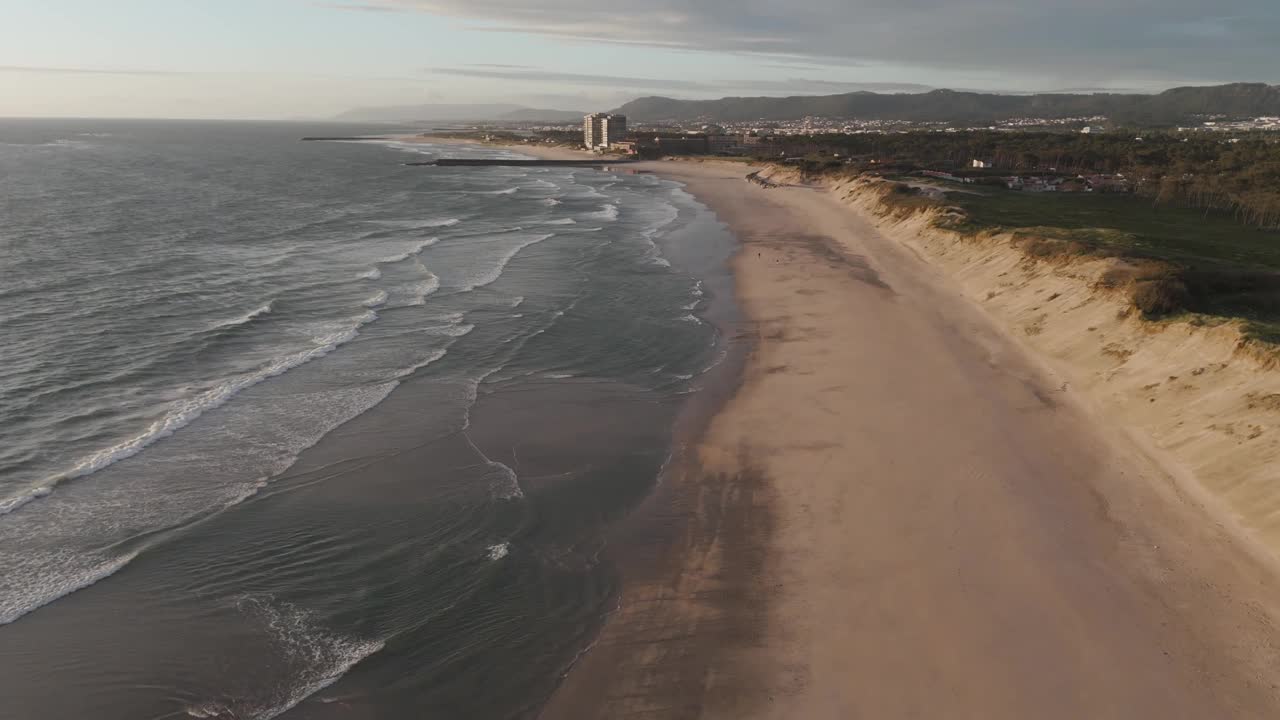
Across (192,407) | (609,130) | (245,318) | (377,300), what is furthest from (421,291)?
(609,130)

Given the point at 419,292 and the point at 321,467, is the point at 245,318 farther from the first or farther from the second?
the point at 321,467

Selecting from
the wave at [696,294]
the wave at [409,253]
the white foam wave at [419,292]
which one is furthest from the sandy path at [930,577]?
the wave at [409,253]

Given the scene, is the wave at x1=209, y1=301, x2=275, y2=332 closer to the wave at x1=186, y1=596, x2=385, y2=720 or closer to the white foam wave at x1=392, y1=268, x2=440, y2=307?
the white foam wave at x1=392, y1=268, x2=440, y2=307

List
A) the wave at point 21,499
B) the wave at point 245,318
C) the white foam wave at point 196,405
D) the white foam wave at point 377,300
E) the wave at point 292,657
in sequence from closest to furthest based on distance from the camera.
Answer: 1. the wave at point 292,657
2. the wave at point 21,499
3. the white foam wave at point 196,405
4. the wave at point 245,318
5. the white foam wave at point 377,300

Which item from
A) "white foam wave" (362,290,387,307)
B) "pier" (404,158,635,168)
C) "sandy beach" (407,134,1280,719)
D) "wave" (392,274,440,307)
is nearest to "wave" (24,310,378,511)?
"white foam wave" (362,290,387,307)

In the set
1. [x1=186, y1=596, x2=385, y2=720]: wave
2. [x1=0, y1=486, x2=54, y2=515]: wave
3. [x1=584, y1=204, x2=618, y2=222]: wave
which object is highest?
[x1=584, y1=204, x2=618, y2=222]: wave

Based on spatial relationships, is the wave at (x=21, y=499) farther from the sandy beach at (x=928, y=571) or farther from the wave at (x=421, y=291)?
the wave at (x=421, y=291)

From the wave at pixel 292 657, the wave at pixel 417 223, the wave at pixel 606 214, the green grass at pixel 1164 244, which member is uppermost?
the green grass at pixel 1164 244
